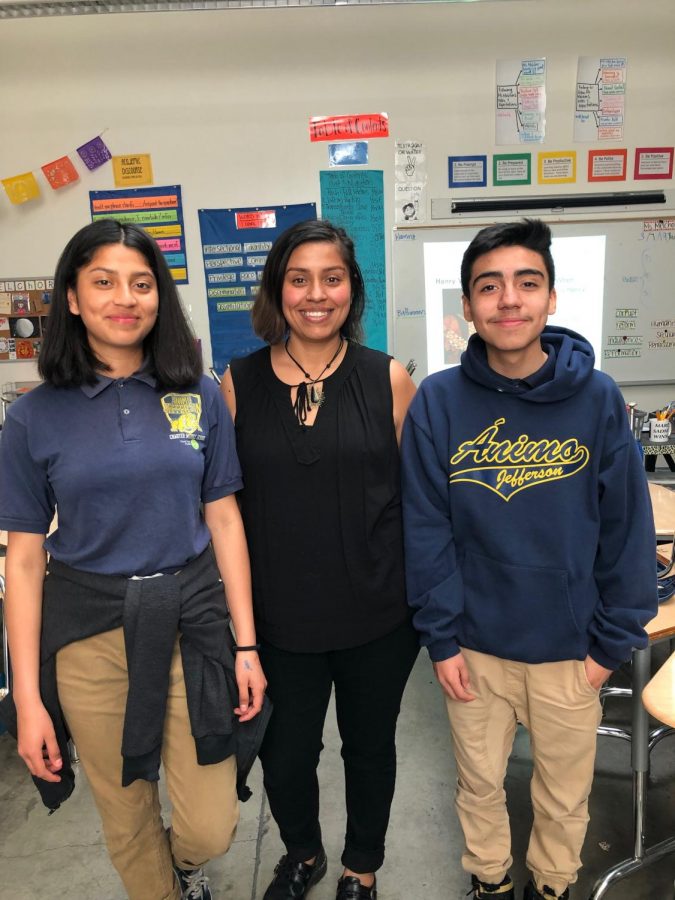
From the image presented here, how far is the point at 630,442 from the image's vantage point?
1229mm

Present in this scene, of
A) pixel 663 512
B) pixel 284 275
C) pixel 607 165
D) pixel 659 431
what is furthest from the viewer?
pixel 607 165

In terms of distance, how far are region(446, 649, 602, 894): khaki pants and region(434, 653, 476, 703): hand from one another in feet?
0.08

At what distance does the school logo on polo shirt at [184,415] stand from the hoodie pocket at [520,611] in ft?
2.05

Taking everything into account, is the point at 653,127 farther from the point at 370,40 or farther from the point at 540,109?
the point at 370,40

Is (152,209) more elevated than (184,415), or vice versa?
(152,209)

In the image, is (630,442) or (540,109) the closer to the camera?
(630,442)

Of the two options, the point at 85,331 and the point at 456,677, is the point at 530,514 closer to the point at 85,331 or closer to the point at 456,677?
the point at 456,677

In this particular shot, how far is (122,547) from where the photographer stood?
1.13m

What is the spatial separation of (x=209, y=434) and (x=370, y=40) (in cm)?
318

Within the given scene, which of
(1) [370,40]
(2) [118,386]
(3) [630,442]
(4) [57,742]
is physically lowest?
(4) [57,742]

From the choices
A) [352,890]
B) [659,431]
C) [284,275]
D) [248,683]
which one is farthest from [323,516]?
[659,431]

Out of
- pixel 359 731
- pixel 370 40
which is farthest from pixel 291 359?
pixel 370 40

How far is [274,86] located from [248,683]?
3.37 meters

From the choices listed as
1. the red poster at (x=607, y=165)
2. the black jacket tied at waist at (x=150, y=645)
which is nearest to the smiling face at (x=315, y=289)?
the black jacket tied at waist at (x=150, y=645)
